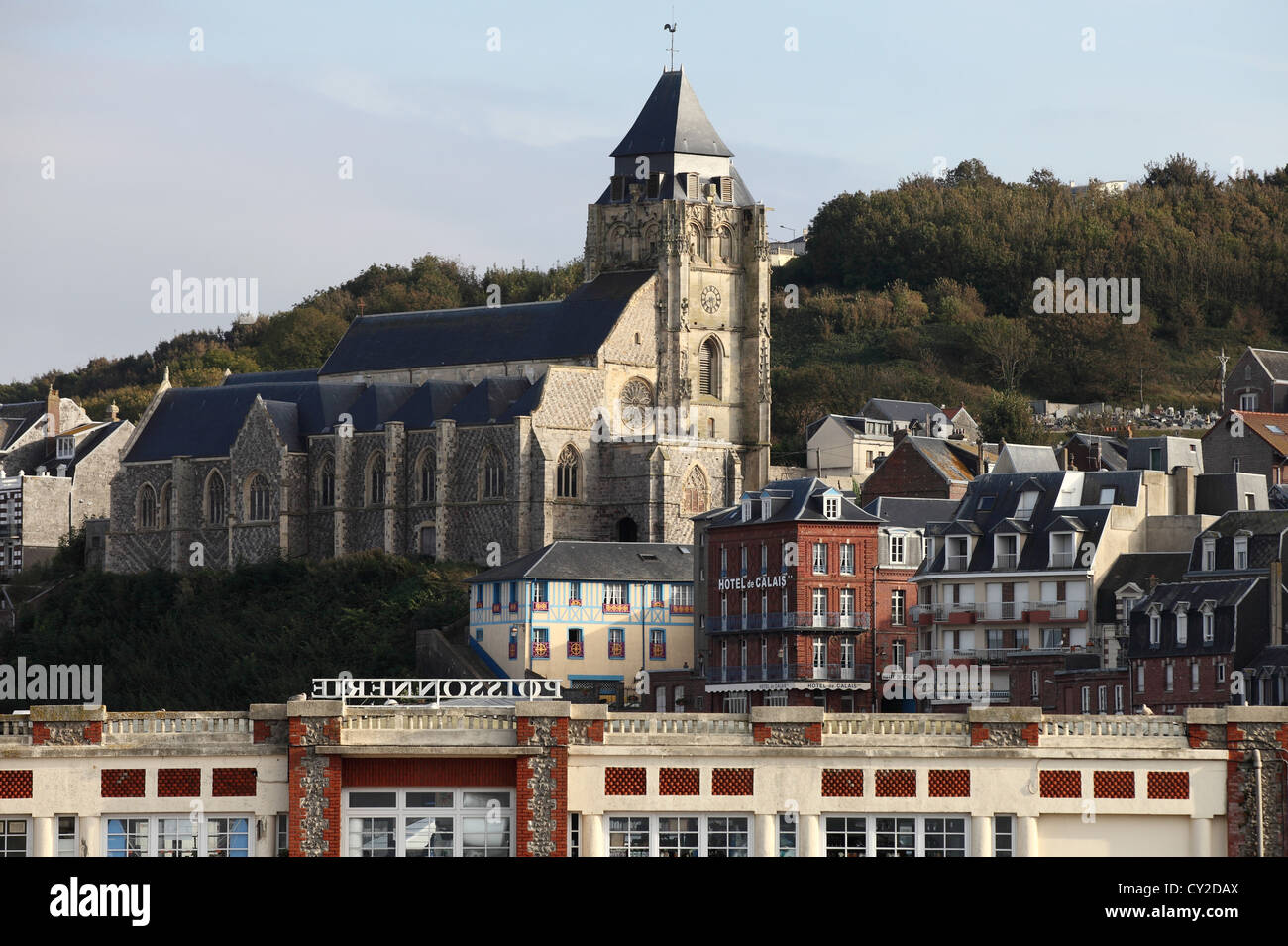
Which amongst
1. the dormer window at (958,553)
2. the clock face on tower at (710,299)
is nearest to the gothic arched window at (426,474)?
the clock face on tower at (710,299)

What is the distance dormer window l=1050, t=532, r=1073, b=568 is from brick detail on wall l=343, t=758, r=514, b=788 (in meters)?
49.4

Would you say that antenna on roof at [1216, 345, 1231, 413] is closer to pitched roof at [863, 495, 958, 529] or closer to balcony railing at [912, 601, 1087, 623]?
pitched roof at [863, 495, 958, 529]

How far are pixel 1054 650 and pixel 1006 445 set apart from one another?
19492 millimetres

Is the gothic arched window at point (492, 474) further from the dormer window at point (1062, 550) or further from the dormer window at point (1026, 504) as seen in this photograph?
the dormer window at point (1062, 550)

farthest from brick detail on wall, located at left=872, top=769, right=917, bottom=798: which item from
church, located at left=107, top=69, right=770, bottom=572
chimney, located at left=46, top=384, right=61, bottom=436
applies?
chimney, located at left=46, top=384, right=61, bottom=436

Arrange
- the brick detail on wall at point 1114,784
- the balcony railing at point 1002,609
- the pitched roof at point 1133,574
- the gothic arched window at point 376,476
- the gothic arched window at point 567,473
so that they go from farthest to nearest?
the gothic arched window at point 376,476 → the gothic arched window at point 567,473 → the balcony railing at point 1002,609 → the pitched roof at point 1133,574 → the brick detail on wall at point 1114,784

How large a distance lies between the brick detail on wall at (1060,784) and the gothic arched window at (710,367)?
78.7m

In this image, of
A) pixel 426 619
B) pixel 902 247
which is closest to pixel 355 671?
pixel 426 619

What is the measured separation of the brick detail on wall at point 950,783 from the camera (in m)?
52.5

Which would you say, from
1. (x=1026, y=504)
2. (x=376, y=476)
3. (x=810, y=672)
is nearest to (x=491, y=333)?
(x=376, y=476)

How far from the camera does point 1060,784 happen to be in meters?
52.7

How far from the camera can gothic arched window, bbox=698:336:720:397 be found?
131 m

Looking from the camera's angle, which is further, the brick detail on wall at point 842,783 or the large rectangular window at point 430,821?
the brick detail on wall at point 842,783

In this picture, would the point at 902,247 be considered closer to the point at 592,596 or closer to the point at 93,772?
the point at 592,596
